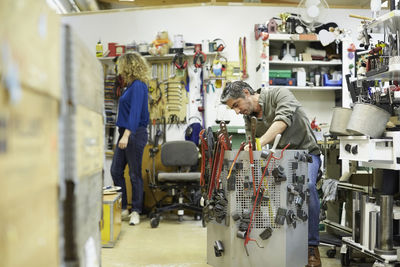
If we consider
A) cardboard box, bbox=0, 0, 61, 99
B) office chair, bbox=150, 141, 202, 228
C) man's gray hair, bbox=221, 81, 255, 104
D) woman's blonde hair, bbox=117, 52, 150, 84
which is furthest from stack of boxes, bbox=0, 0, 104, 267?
office chair, bbox=150, 141, 202, 228

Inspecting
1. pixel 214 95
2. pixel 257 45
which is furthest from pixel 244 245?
pixel 257 45

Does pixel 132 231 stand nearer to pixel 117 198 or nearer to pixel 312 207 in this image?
pixel 117 198

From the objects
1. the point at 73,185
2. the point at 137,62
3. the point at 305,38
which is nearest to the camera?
the point at 73,185

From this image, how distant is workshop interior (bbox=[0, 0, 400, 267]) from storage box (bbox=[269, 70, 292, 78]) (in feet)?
0.07

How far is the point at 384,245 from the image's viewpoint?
2.46 metres

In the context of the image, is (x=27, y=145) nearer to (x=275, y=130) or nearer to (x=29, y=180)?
(x=29, y=180)

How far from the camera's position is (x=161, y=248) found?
3340 mm

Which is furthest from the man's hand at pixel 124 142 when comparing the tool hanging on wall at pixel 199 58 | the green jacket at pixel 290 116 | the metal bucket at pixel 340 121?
the metal bucket at pixel 340 121

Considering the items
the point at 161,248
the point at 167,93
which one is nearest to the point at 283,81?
the point at 167,93

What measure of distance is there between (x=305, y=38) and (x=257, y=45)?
2.14 feet

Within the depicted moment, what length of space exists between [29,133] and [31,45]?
6.5 inches

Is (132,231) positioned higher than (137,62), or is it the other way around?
(137,62)

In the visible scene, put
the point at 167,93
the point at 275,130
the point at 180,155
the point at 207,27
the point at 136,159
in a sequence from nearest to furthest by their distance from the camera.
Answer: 1. the point at 275,130
2. the point at 136,159
3. the point at 180,155
4. the point at 167,93
5. the point at 207,27

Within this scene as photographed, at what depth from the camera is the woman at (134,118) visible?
4.20 meters
